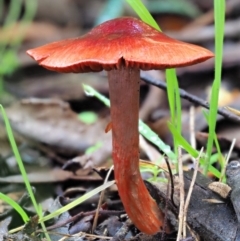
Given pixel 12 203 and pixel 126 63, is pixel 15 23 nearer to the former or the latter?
pixel 12 203

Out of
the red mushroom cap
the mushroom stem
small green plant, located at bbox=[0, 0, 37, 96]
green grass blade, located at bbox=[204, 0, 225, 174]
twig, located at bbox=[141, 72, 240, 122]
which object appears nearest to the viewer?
the red mushroom cap

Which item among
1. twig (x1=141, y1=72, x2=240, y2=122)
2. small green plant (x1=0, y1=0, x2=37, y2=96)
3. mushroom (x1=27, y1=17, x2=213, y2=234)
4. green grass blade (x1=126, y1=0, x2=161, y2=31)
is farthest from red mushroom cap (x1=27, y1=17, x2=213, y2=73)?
small green plant (x1=0, y1=0, x2=37, y2=96)

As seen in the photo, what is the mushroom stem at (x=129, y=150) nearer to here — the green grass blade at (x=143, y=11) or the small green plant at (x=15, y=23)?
the green grass blade at (x=143, y=11)

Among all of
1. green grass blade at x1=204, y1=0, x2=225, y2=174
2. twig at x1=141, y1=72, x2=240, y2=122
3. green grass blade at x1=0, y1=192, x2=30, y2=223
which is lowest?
green grass blade at x1=0, y1=192, x2=30, y2=223

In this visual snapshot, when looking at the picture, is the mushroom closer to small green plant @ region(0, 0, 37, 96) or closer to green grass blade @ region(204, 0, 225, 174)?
green grass blade @ region(204, 0, 225, 174)

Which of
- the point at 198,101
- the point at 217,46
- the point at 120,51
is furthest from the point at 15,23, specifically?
the point at 120,51

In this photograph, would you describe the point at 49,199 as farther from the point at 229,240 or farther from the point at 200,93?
the point at 200,93

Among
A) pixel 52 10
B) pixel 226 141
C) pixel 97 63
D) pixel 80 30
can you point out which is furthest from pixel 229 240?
pixel 52 10

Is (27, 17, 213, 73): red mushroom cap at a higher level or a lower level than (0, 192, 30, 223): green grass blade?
higher
